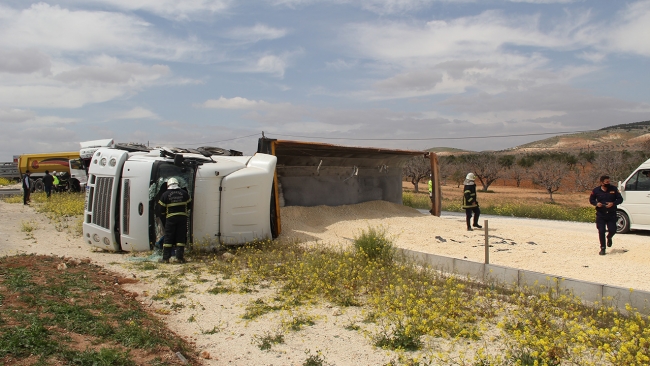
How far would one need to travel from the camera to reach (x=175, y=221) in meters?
9.31

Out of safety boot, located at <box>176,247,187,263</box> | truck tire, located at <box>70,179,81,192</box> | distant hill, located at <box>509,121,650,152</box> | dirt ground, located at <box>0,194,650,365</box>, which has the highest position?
distant hill, located at <box>509,121,650,152</box>

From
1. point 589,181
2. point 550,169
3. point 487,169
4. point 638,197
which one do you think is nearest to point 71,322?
point 638,197

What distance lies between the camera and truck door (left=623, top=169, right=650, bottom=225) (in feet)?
45.4

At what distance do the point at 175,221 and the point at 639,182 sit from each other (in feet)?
41.2

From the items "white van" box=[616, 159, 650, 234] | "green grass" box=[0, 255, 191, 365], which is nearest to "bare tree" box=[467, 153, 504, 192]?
"white van" box=[616, 159, 650, 234]

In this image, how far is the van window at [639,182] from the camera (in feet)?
45.5

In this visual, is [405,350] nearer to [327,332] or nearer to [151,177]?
[327,332]

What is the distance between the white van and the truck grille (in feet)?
43.0

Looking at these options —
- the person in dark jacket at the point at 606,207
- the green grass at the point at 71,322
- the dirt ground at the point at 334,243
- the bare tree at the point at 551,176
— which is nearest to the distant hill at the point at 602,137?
the bare tree at the point at 551,176

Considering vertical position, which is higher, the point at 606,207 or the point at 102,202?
the point at 102,202

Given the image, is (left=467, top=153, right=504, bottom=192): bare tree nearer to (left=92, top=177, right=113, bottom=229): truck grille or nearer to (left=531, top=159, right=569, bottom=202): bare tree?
(left=531, top=159, right=569, bottom=202): bare tree

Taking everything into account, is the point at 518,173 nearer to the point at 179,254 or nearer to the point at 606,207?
the point at 606,207

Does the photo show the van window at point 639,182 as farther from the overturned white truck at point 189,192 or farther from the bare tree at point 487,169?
the bare tree at point 487,169

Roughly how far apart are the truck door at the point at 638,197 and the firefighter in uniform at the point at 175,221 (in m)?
12.2
